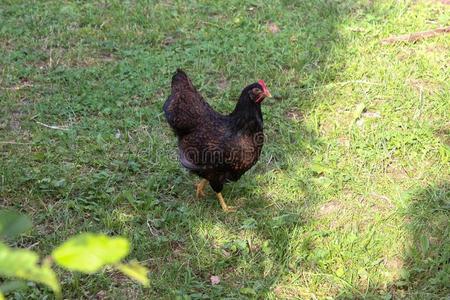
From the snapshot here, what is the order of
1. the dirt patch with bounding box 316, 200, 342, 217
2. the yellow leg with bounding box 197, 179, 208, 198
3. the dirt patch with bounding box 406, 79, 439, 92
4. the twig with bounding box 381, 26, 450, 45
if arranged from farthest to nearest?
the twig with bounding box 381, 26, 450, 45 < the dirt patch with bounding box 406, 79, 439, 92 < the yellow leg with bounding box 197, 179, 208, 198 < the dirt patch with bounding box 316, 200, 342, 217

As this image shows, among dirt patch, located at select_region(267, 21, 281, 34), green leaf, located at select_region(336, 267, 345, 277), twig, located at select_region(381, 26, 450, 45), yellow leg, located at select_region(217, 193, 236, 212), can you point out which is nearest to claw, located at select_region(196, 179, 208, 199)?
yellow leg, located at select_region(217, 193, 236, 212)

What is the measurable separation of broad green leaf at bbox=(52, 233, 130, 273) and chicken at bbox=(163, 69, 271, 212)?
9.57 ft

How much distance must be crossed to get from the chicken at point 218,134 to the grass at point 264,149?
1.20 ft

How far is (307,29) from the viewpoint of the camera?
6.11 meters

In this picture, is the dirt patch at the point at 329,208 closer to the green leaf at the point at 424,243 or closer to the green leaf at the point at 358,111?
the green leaf at the point at 424,243

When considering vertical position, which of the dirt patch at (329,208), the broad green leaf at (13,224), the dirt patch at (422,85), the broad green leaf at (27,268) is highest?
the broad green leaf at (27,268)

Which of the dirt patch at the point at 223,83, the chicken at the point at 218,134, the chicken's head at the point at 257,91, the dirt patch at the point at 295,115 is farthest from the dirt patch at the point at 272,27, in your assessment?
the chicken's head at the point at 257,91

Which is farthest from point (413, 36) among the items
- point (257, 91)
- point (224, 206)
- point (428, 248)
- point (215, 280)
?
point (215, 280)

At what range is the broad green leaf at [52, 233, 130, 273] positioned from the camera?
69cm

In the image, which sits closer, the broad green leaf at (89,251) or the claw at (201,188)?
the broad green leaf at (89,251)

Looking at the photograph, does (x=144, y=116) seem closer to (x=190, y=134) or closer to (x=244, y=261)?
(x=190, y=134)

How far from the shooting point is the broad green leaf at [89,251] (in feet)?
2.27

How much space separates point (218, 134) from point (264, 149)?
0.92 metres

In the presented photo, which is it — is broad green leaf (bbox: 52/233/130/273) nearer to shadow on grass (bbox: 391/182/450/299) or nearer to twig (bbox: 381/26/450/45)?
shadow on grass (bbox: 391/182/450/299)
